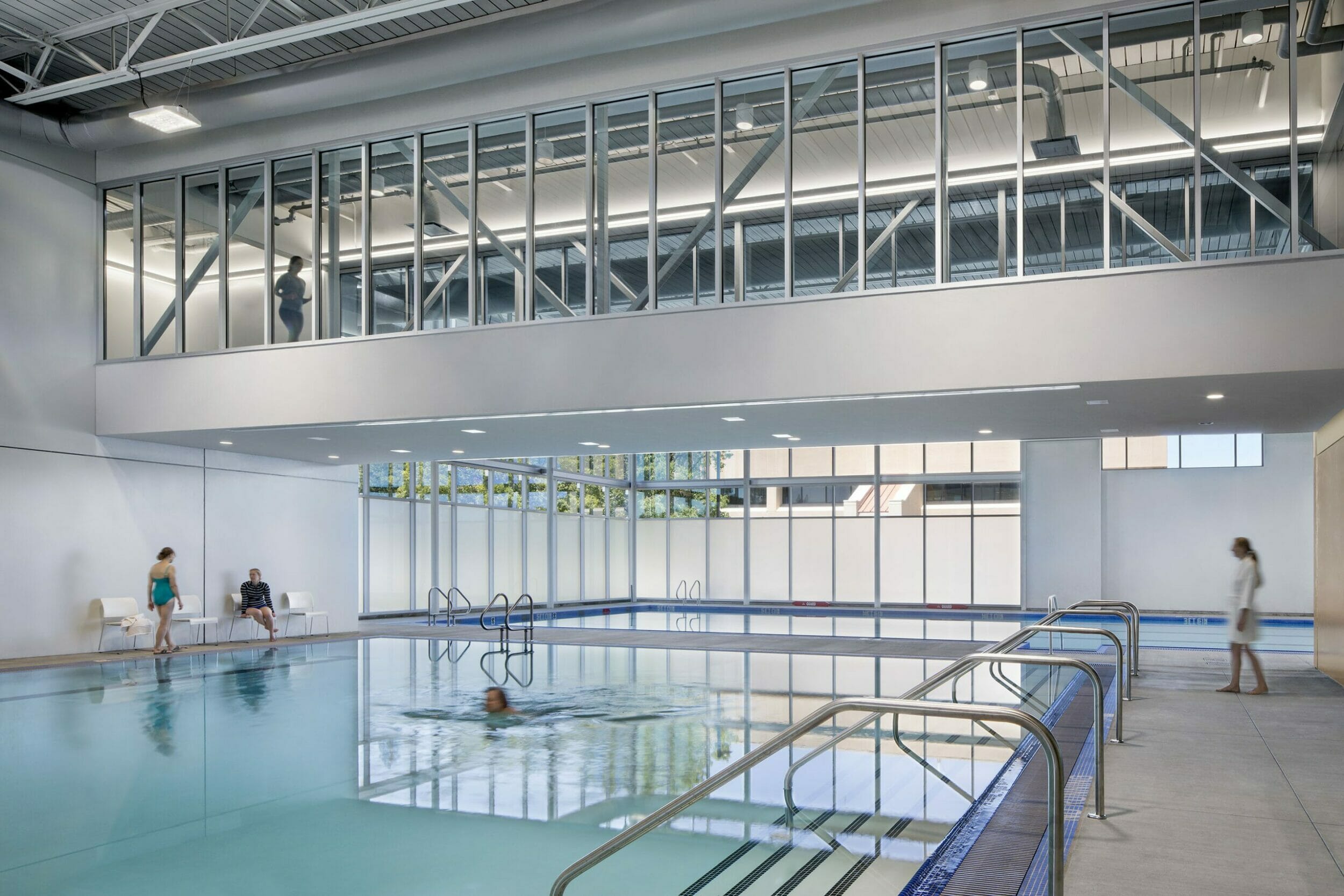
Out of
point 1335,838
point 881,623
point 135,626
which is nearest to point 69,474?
point 135,626

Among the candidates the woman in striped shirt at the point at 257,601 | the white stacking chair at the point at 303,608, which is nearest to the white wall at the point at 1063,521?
the white stacking chair at the point at 303,608

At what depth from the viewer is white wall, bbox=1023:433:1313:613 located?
75.7 ft

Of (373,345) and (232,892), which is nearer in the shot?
(232,892)

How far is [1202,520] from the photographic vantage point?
931 inches

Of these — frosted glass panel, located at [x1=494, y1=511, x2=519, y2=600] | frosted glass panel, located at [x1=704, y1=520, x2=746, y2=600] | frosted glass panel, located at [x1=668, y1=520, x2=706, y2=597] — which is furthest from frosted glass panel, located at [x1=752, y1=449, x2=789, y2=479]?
frosted glass panel, located at [x1=494, y1=511, x2=519, y2=600]

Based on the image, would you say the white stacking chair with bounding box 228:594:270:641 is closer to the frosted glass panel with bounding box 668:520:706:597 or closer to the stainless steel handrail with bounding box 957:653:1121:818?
the stainless steel handrail with bounding box 957:653:1121:818

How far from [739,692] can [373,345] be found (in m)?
5.96

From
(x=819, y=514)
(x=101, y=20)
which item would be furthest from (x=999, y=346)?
(x=819, y=514)

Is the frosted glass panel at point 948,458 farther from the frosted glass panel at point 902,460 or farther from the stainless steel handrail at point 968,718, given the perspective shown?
the stainless steel handrail at point 968,718

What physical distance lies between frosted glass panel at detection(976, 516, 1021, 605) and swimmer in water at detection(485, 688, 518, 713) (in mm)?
15959

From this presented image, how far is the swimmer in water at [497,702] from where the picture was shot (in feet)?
31.1

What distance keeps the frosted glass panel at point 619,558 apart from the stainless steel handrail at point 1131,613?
59.5 feet

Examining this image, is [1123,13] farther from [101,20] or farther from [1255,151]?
[101,20]

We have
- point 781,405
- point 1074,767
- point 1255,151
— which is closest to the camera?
point 1074,767
